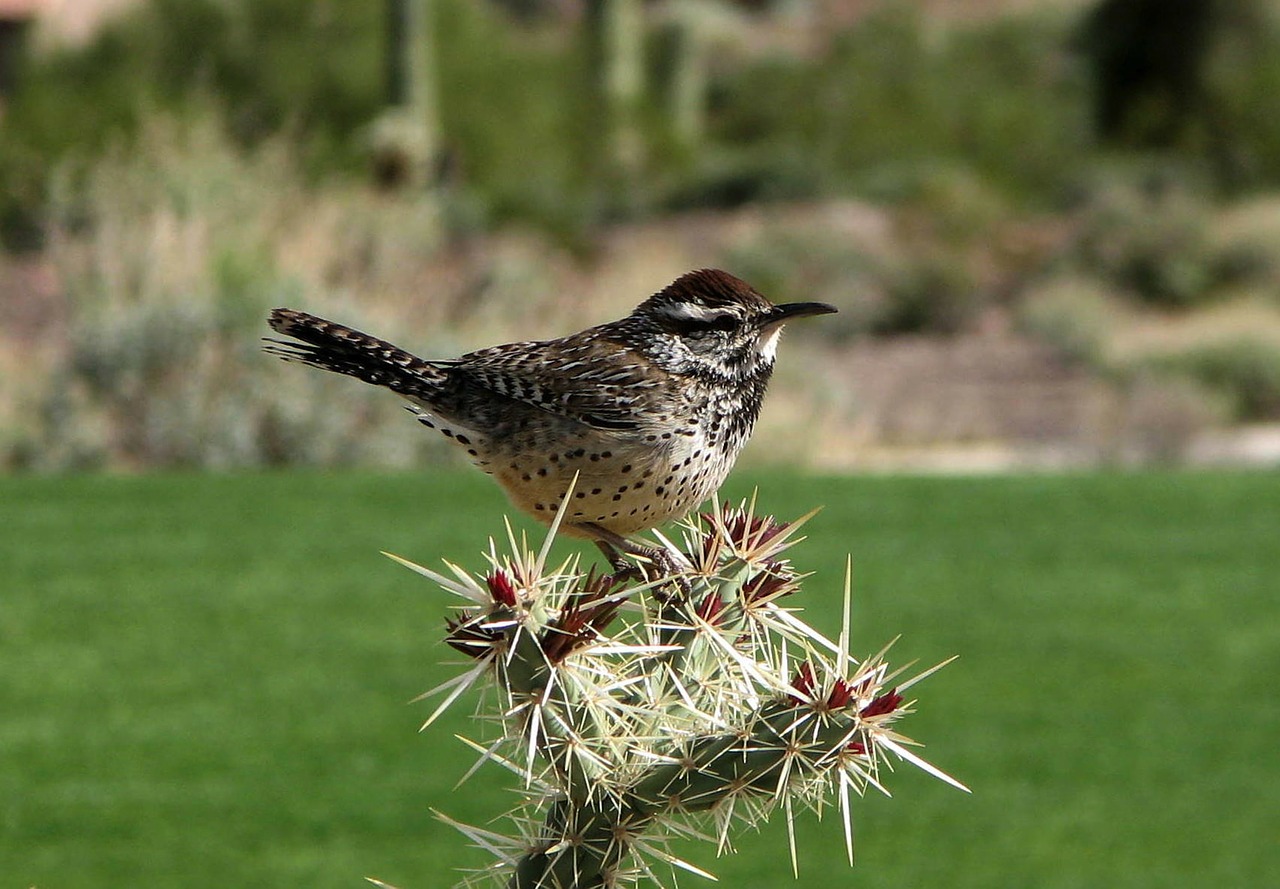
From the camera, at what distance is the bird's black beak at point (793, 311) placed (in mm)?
2023

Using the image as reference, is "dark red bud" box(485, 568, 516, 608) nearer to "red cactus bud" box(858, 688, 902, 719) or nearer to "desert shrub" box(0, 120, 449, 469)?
"red cactus bud" box(858, 688, 902, 719)

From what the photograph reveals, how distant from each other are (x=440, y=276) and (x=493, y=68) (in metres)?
10.4

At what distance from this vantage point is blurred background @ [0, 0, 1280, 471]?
13.9 meters

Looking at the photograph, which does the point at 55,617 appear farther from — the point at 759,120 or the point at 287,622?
the point at 759,120

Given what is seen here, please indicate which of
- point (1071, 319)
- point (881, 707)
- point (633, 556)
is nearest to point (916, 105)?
point (1071, 319)

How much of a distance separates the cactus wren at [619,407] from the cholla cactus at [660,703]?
3.5 inches

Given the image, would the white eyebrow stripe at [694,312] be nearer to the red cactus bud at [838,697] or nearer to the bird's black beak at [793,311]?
the bird's black beak at [793,311]

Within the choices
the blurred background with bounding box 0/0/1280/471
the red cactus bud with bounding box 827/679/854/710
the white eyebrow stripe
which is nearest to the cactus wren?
the white eyebrow stripe

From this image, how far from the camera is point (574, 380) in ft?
7.84

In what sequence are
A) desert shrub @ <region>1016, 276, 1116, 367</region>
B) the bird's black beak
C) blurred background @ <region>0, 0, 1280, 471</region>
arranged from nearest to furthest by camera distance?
the bird's black beak → blurred background @ <region>0, 0, 1280, 471</region> → desert shrub @ <region>1016, 276, 1116, 367</region>

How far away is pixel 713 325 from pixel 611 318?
13.7 metres

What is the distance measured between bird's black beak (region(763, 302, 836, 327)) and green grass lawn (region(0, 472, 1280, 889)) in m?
5.29

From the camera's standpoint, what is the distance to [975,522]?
12.6 m

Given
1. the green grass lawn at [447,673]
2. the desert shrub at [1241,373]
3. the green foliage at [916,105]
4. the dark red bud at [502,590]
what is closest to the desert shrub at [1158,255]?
the green foliage at [916,105]
